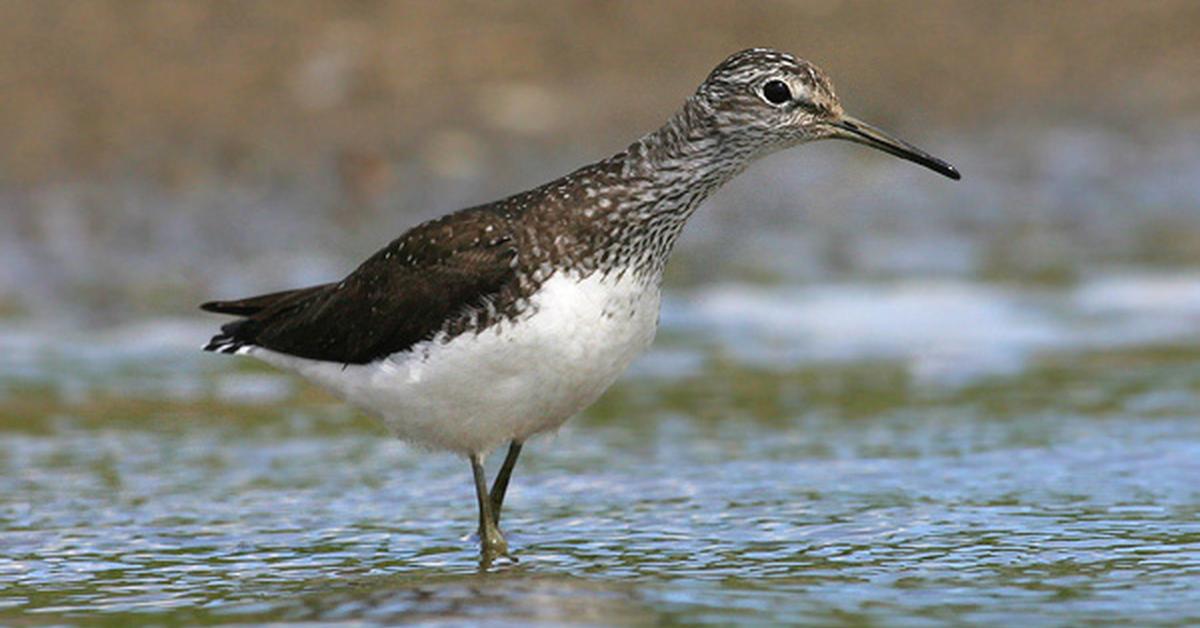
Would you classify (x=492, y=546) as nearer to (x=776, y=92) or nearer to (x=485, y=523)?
(x=485, y=523)

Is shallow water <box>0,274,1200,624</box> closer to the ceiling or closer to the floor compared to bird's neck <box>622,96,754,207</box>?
closer to the floor

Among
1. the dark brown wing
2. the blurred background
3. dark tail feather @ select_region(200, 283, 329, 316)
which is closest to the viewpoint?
the dark brown wing

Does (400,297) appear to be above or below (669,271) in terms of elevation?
below

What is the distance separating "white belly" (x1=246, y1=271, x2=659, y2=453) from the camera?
754 centimetres

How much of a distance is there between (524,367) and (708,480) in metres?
1.91

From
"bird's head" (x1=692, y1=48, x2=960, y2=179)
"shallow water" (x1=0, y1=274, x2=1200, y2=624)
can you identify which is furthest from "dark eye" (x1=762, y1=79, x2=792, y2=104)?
"shallow water" (x1=0, y1=274, x2=1200, y2=624)

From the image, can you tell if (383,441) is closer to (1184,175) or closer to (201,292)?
(201,292)

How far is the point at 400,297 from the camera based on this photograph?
319 inches

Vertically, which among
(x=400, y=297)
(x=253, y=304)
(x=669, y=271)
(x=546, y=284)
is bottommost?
(x=546, y=284)

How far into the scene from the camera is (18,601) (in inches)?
288

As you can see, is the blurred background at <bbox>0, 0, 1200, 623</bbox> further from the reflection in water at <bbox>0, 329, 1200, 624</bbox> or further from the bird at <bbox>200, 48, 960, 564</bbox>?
the bird at <bbox>200, 48, 960, 564</bbox>

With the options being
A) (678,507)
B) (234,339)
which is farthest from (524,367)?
(234,339)

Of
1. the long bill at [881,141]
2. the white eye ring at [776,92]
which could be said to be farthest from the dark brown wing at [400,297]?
the long bill at [881,141]

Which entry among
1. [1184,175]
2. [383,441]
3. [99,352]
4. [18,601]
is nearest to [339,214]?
[99,352]
